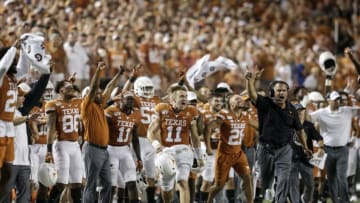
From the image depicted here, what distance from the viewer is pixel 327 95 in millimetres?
15641

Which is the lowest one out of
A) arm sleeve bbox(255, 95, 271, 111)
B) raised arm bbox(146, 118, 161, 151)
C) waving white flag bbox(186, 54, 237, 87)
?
raised arm bbox(146, 118, 161, 151)

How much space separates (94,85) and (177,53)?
7930 millimetres

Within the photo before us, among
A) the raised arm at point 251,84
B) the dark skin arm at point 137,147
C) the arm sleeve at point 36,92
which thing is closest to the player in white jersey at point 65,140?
the dark skin arm at point 137,147

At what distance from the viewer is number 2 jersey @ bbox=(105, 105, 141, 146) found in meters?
13.4

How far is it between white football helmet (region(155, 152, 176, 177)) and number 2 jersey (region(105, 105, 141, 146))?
64cm

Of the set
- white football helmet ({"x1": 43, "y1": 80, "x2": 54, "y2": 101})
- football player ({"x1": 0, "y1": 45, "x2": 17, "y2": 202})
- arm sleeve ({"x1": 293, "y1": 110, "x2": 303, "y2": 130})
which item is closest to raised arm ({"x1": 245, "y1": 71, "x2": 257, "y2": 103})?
arm sleeve ({"x1": 293, "y1": 110, "x2": 303, "y2": 130})

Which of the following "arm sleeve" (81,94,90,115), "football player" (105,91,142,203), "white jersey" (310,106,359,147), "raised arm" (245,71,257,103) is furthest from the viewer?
"white jersey" (310,106,359,147)

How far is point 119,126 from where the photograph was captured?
13375mm

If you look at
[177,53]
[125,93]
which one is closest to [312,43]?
[177,53]

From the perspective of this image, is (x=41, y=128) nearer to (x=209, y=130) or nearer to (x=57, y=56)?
(x=209, y=130)

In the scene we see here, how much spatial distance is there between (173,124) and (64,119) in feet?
4.91

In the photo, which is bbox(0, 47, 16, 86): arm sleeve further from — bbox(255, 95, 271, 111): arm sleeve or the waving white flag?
the waving white flag

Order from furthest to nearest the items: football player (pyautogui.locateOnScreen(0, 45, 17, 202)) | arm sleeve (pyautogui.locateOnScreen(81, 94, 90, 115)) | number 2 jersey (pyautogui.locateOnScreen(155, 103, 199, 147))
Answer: number 2 jersey (pyautogui.locateOnScreen(155, 103, 199, 147)), arm sleeve (pyautogui.locateOnScreen(81, 94, 90, 115)), football player (pyautogui.locateOnScreen(0, 45, 17, 202))

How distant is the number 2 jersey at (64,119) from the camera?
13016mm
